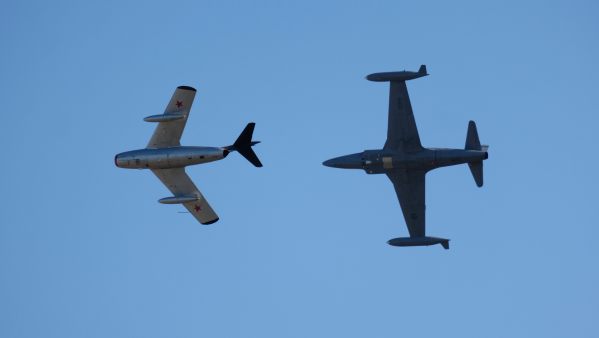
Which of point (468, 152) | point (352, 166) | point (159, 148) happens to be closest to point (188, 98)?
point (159, 148)

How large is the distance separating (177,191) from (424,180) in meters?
17.6

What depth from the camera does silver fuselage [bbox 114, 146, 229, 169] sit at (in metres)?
111

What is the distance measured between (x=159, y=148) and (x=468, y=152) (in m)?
21.5

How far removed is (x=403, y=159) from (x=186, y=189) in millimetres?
15615

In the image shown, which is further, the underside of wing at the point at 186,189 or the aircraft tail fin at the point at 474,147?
the underside of wing at the point at 186,189

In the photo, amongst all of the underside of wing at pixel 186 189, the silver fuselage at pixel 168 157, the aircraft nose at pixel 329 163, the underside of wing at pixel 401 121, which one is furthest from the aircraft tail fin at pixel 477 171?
the underside of wing at pixel 186 189

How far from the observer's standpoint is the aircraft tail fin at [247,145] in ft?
365

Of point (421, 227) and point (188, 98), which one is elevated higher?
point (188, 98)

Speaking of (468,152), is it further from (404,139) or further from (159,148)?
(159,148)

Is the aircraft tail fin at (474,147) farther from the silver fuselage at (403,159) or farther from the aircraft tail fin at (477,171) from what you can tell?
the silver fuselage at (403,159)

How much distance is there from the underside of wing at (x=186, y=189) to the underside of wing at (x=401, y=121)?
14.3 meters

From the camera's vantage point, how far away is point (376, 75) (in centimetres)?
11250

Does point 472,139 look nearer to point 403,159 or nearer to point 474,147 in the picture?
point 474,147

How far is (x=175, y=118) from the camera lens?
112m
